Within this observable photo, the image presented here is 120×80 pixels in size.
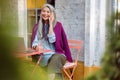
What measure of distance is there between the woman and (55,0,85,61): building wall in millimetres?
763

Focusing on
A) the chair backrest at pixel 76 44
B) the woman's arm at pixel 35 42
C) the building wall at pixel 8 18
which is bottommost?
the chair backrest at pixel 76 44

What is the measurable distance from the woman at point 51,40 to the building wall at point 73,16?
76 cm

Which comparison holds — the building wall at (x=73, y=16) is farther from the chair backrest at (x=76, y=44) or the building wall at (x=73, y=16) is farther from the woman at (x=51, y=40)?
the woman at (x=51, y=40)

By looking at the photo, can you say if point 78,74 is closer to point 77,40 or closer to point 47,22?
point 77,40

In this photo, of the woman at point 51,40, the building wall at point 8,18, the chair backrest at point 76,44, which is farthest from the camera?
the chair backrest at point 76,44

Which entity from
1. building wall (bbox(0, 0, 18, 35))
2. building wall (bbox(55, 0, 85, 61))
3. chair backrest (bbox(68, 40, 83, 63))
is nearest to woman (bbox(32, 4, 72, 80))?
chair backrest (bbox(68, 40, 83, 63))

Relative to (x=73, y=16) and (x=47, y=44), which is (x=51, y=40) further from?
(x=73, y=16)

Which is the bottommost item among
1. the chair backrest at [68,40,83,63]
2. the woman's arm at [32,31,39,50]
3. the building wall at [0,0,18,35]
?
the chair backrest at [68,40,83,63]

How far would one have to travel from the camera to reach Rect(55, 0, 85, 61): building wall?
5727 mm

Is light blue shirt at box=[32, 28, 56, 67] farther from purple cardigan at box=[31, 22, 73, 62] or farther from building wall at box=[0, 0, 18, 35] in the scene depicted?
building wall at box=[0, 0, 18, 35]

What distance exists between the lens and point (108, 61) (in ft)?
1.68

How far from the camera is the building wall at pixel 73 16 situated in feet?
18.8

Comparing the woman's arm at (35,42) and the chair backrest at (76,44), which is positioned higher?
the woman's arm at (35,42)

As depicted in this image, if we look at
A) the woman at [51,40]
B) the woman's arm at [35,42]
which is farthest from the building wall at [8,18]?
the woman's arm at [35,42]
